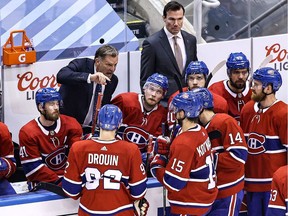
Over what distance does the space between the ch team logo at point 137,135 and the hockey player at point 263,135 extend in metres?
0.62

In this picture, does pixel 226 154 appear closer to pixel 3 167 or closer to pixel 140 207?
pixel 140 207

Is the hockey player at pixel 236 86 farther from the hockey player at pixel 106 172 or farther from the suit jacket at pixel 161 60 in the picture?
the hockey player at pixel 106 172

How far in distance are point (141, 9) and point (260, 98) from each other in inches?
83.0

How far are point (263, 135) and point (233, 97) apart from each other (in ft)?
1.96

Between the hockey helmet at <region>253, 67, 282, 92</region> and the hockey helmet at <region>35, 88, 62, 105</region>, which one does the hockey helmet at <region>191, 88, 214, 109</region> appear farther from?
the hockey helmet at <region>35, 88, 62, 105</region>

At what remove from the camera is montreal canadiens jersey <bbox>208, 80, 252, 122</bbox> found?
Answer: 6520mm

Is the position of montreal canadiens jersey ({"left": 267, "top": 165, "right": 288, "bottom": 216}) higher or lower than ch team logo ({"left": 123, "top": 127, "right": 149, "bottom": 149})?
lower

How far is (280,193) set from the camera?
4992 mm

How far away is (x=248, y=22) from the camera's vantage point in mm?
8164

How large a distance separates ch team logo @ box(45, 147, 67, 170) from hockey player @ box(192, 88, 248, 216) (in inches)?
34.3

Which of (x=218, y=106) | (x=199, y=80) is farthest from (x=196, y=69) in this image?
(x=218, y=106)

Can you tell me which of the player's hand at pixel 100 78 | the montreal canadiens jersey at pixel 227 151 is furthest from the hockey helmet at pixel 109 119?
the player's hand at pixel 100 78

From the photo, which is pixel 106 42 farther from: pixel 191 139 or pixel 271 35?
pixel 191 139

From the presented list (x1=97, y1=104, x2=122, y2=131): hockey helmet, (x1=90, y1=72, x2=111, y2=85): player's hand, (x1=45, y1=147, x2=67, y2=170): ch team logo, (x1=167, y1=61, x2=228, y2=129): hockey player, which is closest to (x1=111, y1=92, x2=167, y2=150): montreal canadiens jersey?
(x1=167, y1=61, x2=228, y2=129): hockey player
